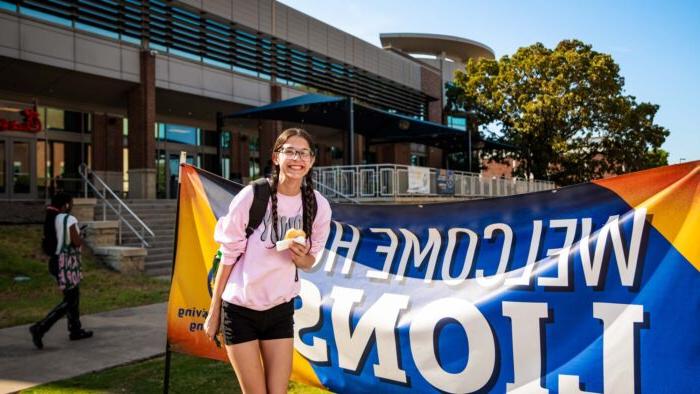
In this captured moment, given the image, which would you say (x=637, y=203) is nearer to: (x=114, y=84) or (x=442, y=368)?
(x=442, y=368)

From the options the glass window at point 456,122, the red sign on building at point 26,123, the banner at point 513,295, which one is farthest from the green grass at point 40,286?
the glass window at point 456,122

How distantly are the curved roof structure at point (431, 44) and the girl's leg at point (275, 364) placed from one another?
45350 millimetres

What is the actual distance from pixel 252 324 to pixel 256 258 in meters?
0.34

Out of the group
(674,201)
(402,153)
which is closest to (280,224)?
(674,201)

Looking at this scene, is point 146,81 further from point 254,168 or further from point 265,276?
point 265,276

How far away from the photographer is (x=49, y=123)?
2231 centimetres

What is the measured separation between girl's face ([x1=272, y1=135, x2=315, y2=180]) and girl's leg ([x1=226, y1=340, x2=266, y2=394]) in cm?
88

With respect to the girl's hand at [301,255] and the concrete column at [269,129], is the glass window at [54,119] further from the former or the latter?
the girl's hand at [301,255]

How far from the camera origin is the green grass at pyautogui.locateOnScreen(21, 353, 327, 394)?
4723mm

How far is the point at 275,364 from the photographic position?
2.74m

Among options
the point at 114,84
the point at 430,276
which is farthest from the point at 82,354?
the point at 114,84

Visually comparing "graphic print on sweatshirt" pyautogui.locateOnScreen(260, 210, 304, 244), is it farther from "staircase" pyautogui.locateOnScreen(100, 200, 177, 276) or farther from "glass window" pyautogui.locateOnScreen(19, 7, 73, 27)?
"glass window" pyautogui.locateOnScreen(19, 7, 73, 27)

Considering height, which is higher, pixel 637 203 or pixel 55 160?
pixel 55 160

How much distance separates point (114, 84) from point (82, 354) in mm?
17357
